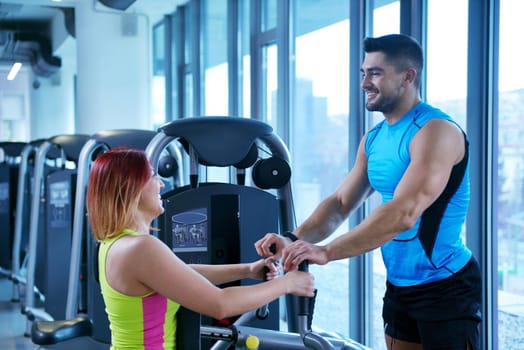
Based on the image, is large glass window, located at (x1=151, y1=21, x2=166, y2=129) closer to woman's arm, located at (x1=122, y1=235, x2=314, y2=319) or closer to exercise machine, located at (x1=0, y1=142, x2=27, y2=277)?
exercise machine, located at (x1=0, y1=142, x2=27, y2=277)

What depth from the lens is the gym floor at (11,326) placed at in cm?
495

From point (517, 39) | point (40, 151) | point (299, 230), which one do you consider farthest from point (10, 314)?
point (517, 39)

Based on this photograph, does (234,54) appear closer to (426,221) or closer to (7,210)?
(7,210)

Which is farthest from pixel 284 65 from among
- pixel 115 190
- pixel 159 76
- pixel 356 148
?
pixel 159 76

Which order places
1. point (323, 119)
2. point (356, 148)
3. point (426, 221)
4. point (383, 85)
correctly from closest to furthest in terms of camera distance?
point (426, 221) < point (383, 85) < point (356, 148) < point (323, 119)

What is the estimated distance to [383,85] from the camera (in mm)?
2170

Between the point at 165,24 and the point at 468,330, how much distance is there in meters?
7.08

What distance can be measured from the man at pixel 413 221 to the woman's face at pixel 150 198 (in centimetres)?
37

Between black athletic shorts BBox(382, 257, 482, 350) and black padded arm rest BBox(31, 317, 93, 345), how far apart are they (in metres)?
1.47

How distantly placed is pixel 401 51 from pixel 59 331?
1.82 metres

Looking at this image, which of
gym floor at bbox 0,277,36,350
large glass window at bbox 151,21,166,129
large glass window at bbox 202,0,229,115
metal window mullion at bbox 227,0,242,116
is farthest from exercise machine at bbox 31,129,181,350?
large glass window at bbox 151,21,166,129

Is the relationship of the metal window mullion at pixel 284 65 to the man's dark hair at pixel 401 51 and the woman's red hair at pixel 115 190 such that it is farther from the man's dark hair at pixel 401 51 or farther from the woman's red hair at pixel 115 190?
the woman's red hair at pixel 115 190

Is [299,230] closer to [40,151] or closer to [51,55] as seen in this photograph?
[40,151]

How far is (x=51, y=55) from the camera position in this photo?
460 inches
